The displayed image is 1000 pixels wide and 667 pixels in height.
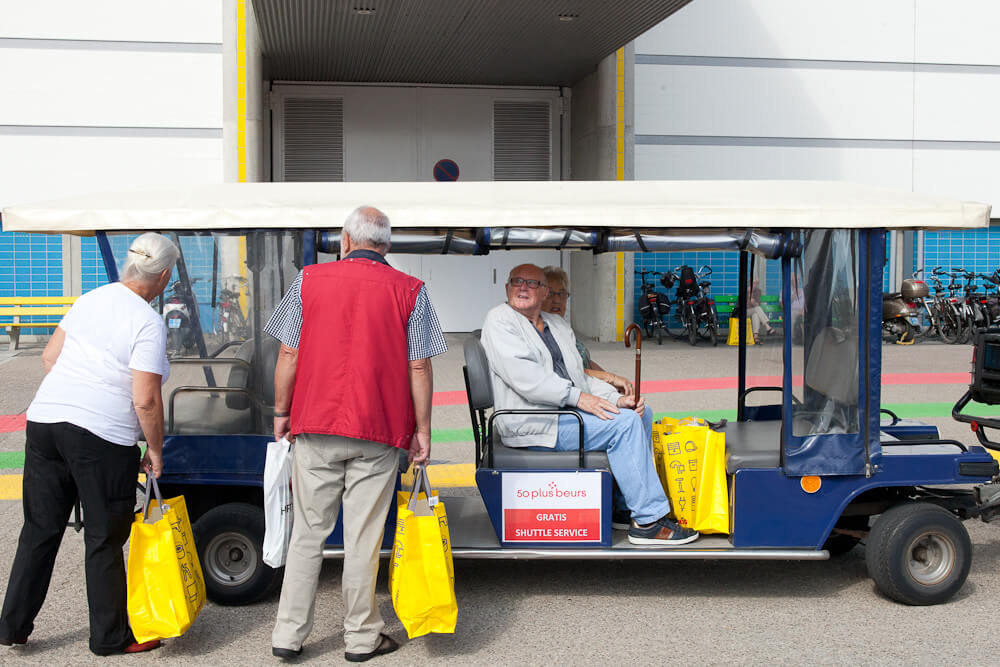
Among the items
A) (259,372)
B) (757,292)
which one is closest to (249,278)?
(259,372)

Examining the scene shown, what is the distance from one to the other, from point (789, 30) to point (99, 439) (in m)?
17.0

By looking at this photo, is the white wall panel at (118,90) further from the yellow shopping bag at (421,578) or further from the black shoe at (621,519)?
the yellow shopping bag at (421,578)

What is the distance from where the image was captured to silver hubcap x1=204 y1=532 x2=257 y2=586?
15.8 ft

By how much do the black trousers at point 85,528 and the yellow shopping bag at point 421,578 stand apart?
44.4 inches

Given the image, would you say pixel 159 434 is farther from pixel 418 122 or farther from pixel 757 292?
pixel 418 122

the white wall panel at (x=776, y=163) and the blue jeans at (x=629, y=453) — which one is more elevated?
the white wall panel at (x=776, y=163)

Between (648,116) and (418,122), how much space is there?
412 cm

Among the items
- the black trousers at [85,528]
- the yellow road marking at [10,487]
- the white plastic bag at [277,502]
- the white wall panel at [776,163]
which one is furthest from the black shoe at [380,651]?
the white wall panel at [776,163]

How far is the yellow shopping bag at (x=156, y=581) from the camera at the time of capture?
4.19 m

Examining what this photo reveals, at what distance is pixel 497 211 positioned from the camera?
4590 mm

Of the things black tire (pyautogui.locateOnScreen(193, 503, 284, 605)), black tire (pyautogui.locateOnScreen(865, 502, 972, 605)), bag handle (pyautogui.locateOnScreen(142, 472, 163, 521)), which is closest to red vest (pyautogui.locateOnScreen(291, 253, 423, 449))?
bag handle (pyautogui.locateOnScreen(142, 472, 163, 521))

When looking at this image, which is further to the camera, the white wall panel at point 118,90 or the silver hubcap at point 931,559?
the white wall panel at point 118,90

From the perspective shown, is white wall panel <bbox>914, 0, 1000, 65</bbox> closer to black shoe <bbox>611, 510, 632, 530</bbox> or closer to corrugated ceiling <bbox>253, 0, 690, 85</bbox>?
corrugated ceiling <bbox>253, 0, 690, 85</bbox>

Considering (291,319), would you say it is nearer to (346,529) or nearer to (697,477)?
(346,529)
